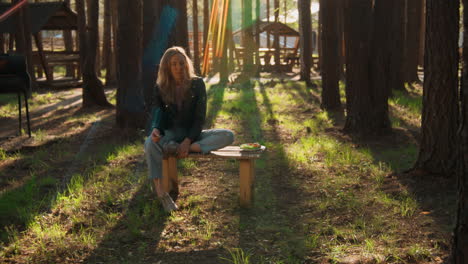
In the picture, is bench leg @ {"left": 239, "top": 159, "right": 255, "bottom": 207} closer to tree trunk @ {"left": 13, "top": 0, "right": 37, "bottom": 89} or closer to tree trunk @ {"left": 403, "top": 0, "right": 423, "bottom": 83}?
tree trunk @ {"left": 13, "top": 0, "right": 37, "bottom": 89}

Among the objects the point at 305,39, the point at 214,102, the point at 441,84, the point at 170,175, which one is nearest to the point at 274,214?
the point at 170,175

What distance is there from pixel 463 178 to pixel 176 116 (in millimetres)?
3258

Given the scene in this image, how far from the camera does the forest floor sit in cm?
431

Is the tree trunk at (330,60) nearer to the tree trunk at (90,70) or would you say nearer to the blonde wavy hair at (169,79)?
the tree trunk at (90,70)

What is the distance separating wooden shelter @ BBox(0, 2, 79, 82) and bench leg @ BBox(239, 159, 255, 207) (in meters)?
13.4

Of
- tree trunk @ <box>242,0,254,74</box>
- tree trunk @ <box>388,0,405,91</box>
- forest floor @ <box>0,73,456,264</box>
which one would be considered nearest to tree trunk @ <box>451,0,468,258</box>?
forest floor @ <box>0,73,456,264</box>

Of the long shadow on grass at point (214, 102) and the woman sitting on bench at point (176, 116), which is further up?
the woman sitting on bench at point (176, 116)

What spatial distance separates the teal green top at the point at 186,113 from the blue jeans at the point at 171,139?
8 centimetres

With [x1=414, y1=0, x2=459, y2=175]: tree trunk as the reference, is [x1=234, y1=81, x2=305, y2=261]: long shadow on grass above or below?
below

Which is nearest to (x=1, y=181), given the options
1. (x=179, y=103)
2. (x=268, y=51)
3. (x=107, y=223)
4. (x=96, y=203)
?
(x=96, y=203)

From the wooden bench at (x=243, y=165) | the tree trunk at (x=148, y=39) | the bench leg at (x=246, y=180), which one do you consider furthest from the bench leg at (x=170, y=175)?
the tree trunk at (x=148, y=39)

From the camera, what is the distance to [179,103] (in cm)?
557

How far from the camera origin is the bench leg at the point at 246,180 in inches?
207

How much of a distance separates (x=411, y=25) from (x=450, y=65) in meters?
12.4
